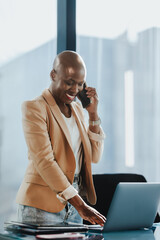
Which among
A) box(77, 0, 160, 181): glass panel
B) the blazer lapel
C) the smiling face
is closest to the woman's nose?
the smiling face

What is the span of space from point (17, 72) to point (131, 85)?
1073 mm

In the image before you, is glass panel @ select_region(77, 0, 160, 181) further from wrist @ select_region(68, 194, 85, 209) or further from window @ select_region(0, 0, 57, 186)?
wrist @ select_region(68, 194, 85, 209)

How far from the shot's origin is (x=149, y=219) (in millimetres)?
1827

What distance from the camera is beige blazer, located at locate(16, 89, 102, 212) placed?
1.84 metres

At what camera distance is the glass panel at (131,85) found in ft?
11.0

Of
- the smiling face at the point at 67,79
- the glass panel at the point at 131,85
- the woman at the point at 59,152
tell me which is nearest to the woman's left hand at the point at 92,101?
the woman at the point at 59,152

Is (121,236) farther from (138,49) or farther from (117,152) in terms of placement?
(138,49)

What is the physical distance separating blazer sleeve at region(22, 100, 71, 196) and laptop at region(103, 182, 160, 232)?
0.27 m

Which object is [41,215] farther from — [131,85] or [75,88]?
[131,85]

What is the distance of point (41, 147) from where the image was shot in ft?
6.06

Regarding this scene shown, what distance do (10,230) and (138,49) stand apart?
2.26m

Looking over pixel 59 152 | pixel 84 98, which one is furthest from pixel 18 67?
pixel 59 152

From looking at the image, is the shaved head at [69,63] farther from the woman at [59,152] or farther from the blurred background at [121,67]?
the blurred background at [121,67]

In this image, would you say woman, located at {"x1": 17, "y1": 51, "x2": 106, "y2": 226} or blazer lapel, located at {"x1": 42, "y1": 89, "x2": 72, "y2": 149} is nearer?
woman, located at {"x1": 17, "y1": 51, "x2": 106, "y2": 226}
